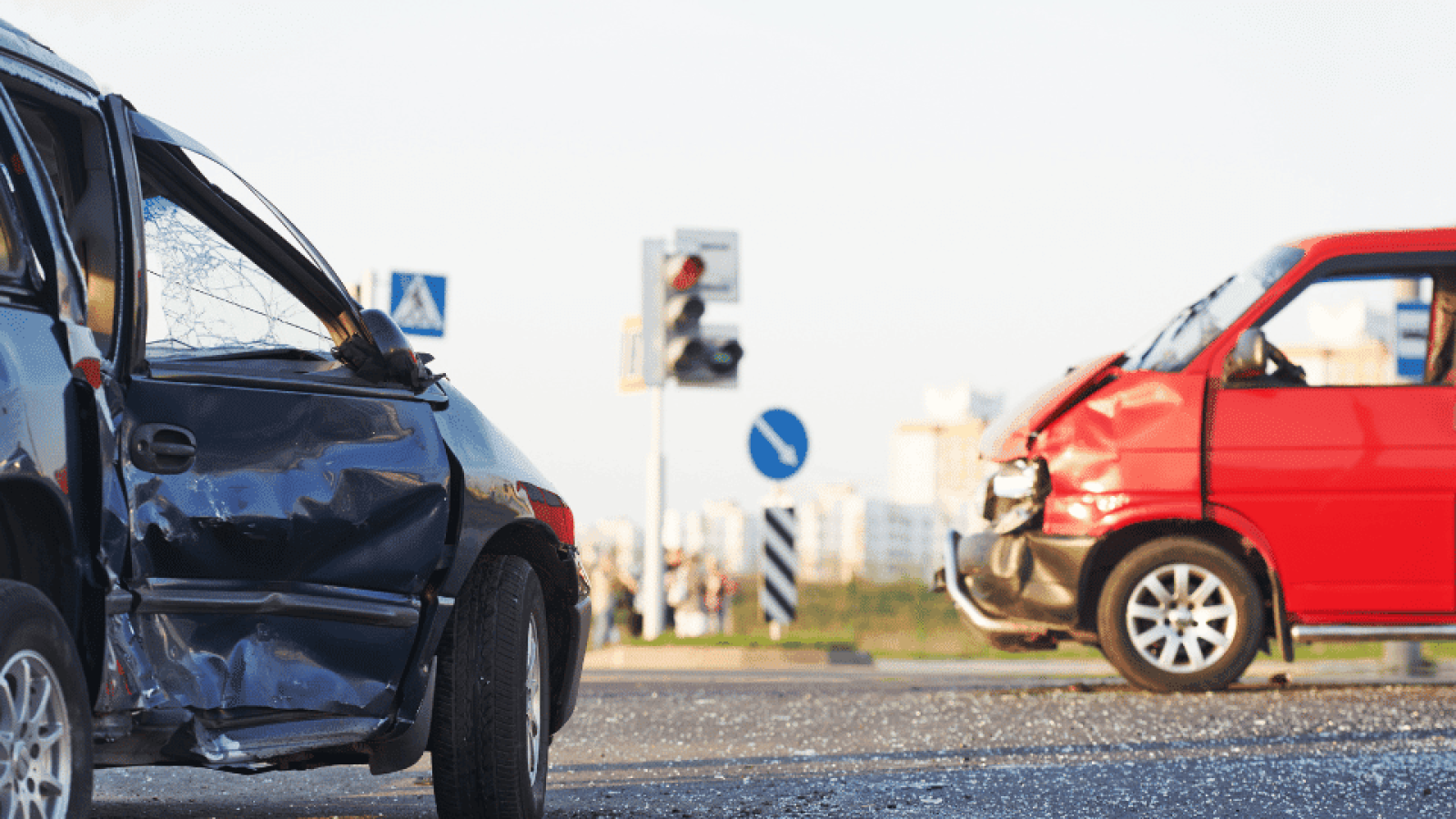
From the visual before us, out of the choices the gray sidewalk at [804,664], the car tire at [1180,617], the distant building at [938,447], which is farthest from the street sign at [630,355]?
the distant building at [938,447]

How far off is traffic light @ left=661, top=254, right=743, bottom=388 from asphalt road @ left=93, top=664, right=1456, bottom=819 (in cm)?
593

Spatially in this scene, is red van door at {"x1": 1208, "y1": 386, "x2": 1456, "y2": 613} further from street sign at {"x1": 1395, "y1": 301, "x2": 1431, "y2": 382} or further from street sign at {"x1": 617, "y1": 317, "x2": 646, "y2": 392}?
street sign at {"x1": 617, "y1": 317, "x2": 646, "y2": 392}

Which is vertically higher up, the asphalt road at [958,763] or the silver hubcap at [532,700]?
the silver hubcap at [532,700]

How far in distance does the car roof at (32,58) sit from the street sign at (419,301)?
10844 millimetres

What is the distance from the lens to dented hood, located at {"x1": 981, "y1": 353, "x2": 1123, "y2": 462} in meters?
8.82

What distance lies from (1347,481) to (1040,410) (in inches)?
57.2

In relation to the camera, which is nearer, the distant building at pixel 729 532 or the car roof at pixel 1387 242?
the car roof at pixel 1387 242

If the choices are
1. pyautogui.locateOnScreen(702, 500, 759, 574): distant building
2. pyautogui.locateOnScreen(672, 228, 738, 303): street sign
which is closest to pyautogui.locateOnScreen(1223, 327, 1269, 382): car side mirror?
pyautogui.locateOnScreen(672, 228, 738, 303): street sign

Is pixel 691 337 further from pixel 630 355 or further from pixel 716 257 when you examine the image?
pixel 630 355

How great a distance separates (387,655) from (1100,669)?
12658 millimetres

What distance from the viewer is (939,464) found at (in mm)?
177125

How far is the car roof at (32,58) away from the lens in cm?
332

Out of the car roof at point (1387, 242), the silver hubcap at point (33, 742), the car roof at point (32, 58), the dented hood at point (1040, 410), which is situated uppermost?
the car roof at point (1387, 242)

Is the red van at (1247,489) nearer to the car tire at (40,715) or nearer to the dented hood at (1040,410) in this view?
the dented hood at (1040,410)
